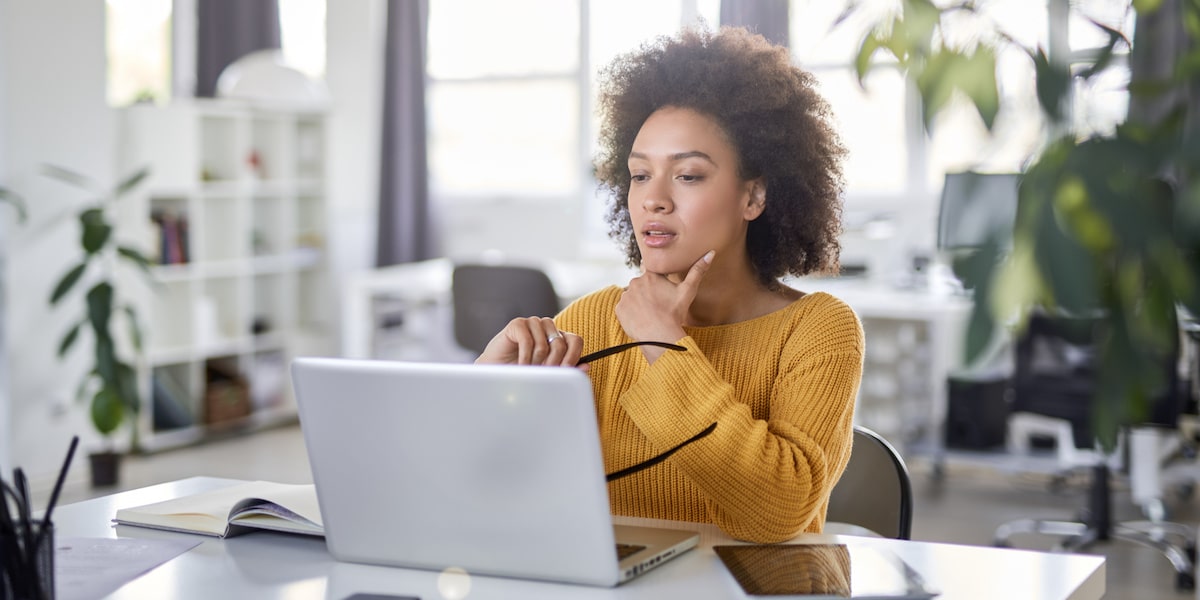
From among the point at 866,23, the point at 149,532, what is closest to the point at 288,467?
the point at 149,532

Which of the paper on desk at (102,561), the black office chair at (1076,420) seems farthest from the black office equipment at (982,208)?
the black office chair at (1076,420)

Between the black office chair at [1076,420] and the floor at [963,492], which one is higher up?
the black office chair at [1076,420]

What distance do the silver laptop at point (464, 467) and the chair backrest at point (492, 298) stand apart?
10.4 ft

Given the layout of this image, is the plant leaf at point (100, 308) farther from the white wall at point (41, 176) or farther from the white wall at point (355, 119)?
the white wall at point (355, 119)

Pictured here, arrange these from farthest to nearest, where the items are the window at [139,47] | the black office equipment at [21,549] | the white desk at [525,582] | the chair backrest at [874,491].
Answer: the window at [139,47]
the chair backrest at [874,491]
the white desk at [525,582]
the black office equipment at [21,549]

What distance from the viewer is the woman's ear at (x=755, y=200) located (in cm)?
175

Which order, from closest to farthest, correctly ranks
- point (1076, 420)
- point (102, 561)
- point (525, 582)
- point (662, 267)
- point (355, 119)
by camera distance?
1. point (525, 582)
2. point (102, 561)
3. point (662, 267)
4. point (1076, 420)
5. point (355, 119)

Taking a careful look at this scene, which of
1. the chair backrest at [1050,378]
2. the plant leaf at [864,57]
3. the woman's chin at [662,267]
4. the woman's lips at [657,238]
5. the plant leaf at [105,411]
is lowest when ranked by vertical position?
the plant leaf at [105,411]

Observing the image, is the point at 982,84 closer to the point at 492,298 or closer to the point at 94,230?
the point at 492,298

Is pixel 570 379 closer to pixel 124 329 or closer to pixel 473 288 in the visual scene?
pixel 473 288

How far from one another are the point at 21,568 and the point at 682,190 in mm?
935

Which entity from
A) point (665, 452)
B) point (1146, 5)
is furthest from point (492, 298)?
point (1146, 5)

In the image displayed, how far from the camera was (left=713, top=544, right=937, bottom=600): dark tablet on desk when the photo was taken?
1132mm

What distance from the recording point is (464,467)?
3.67 ft
